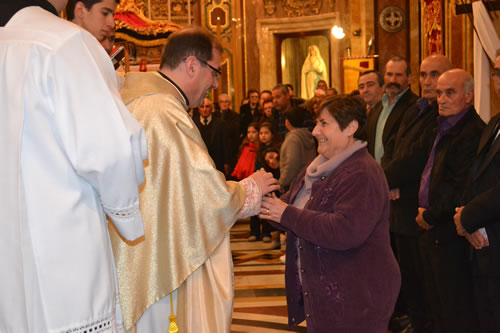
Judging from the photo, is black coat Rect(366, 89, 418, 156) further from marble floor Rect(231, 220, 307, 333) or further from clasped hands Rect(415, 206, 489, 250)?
marble floor Rect(231, 220, 307, 333)

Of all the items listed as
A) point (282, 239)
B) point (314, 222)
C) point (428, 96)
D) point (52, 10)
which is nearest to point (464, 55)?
point (282, 239)

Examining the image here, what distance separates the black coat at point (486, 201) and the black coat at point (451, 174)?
205 mm

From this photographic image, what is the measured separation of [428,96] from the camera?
4.76 m

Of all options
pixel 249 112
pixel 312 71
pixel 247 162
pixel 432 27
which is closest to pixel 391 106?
pixel 247 162

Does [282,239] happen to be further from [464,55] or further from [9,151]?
[9,151]

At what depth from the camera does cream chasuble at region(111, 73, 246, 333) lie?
2.89 metres

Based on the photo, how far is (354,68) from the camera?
34.2 feet

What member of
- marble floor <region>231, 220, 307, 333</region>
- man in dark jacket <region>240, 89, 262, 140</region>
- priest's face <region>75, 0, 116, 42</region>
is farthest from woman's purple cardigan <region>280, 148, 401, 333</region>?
man in dark jacket <region>240, 89, 262, 140</region>

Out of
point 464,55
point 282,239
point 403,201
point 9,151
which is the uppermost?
point 464,55

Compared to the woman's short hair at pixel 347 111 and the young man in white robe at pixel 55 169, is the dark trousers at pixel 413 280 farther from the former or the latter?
the young man in white robe at pixel 55 169

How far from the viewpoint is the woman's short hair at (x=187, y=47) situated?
3.13 meters

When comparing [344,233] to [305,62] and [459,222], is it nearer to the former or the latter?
[459,222]

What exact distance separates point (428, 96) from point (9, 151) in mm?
3479

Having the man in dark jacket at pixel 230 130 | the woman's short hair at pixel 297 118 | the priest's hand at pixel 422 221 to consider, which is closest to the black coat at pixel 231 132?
the man in dark jacket at pixel 230 130
